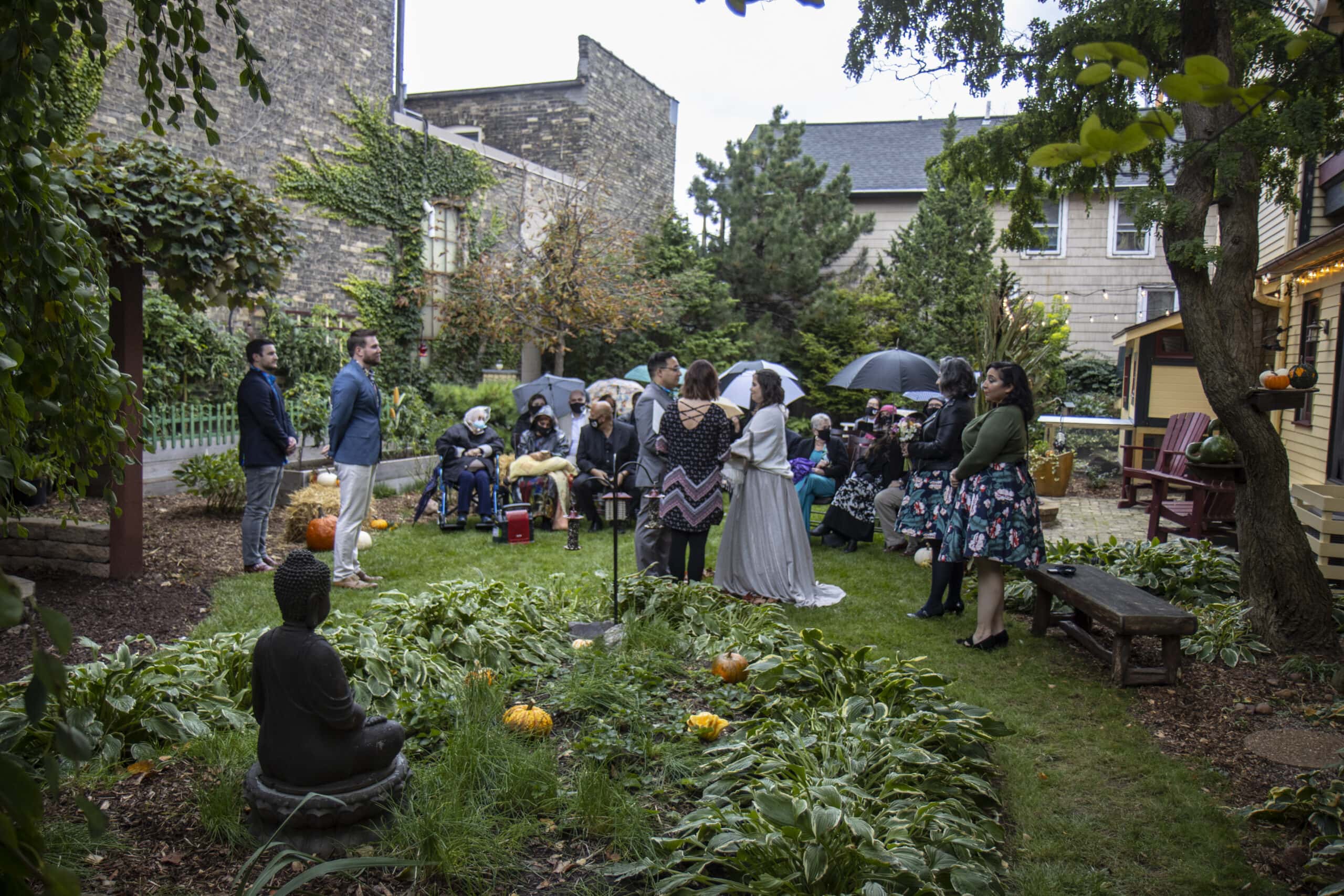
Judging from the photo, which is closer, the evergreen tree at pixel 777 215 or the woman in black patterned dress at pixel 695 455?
the woman in black patterned dress at pixel 695 455

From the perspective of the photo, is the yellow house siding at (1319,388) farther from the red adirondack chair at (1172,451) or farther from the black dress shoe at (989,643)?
the black dress shoe at (989,643)

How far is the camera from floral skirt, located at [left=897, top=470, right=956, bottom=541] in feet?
22.9

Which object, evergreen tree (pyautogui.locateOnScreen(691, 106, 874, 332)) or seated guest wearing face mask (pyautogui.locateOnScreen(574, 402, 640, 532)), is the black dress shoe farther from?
evergreen tree (pyautogui.locateOnScreen(691, 106, 874, 332))

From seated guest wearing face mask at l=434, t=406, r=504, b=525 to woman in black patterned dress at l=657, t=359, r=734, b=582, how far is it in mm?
3882

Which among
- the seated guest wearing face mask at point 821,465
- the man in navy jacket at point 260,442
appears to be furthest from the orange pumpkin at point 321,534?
the seated guest wearing face mask at point 821,465

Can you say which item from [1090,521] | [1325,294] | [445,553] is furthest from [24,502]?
[1325,294]

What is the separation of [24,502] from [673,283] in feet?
50.3

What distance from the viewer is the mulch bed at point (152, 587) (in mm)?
5453

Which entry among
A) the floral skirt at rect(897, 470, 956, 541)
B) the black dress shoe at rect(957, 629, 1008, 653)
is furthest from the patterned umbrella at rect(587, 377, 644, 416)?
the black dress shoe at rect(957, 629, 1008, 653)

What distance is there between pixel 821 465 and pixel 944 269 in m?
12.4

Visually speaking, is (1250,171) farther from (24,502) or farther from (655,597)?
(24,502)

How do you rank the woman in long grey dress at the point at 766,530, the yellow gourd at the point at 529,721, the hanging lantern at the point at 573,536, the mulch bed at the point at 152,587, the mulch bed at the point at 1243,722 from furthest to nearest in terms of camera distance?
the hanging lantern at the point at 573,536 < the woman in long grey dress at the point at 766,530 < the mulch bed at the point at 152,587 < the yellow gourd at the point at 529,721 < the mulch bed at the point at 1243,722

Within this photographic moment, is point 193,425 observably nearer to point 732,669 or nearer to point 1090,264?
point 732,669

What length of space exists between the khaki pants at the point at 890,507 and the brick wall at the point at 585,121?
48.7ft
